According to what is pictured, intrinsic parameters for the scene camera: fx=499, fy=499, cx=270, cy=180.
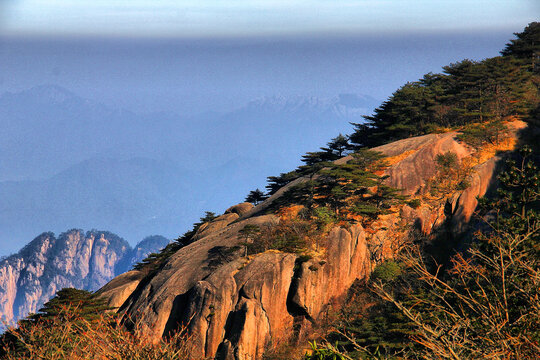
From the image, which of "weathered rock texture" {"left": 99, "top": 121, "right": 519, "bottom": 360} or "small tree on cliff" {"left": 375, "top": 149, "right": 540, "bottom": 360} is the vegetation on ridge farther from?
"weathered rock texture" {"left": 99, "top": 121, "right": 519, "bottom": 360}

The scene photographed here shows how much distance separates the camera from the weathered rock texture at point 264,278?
38125 mm

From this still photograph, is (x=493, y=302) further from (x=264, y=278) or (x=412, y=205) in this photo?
(x=412, y=205)

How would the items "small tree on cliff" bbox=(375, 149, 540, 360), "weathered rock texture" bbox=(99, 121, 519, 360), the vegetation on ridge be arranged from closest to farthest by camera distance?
"small tree on cliff" bbox=(375, 149, 540, 360) → the vegetation on ridge → "weathered rock texture" bbox=(99, 121, 519, 360)

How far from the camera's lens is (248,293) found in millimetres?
39312

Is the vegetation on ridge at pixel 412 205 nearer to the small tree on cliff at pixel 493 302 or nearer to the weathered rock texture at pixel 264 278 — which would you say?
the small tree on cliff at pixel 493 302

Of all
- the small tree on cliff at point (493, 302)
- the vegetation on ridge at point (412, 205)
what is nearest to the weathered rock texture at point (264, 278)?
the vegetation on ridge at point (412, 205)

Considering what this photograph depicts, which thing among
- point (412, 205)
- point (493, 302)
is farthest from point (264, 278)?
point (493, 302)

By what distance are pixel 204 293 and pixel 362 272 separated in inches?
576

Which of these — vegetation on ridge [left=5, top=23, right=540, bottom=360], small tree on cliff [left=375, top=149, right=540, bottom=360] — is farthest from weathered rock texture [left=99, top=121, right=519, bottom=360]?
small tree on cliff [left=375, top=149, right=540, bottom=360]

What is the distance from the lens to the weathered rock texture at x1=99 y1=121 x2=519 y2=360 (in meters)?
38.1

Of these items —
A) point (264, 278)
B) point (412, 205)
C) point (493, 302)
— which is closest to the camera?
point (493, 302)

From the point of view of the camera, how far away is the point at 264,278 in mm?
39844

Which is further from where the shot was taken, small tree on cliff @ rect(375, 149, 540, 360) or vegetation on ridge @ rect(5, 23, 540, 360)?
vegetation on ridge @ rect(5, 23, 540, 360)

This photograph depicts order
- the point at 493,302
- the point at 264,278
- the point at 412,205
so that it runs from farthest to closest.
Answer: the point at 412,205, the point at 264,278, the point at 493,302
